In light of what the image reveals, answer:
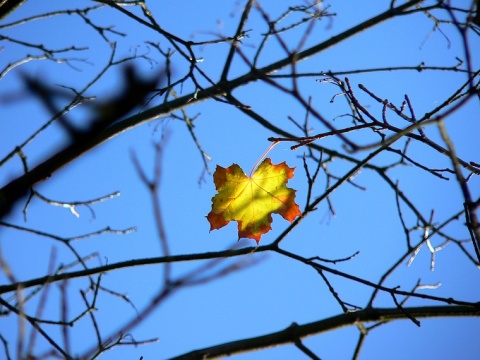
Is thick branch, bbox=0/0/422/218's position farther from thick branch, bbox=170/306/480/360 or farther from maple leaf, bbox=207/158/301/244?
thick branch, bbox=170/306/480/360

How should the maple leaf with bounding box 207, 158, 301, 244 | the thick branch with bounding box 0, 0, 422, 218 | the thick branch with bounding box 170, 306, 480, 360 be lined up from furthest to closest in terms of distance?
1. the thick branch with bounding box 0, 0, 422, 218
2. the maple leaf with bounding box 207, 158, 301, 244
3. the thick branch with bounding box 170, 306, 480, 360

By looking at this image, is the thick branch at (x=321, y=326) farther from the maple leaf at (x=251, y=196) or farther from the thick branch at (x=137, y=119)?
the thick branch at (x=137, y=119)

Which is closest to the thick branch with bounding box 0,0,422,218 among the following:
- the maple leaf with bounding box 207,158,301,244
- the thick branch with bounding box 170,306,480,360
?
the maple leaf with bounding box 207,158,301,244

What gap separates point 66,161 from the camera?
2.33 m

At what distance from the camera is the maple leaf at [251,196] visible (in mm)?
2049

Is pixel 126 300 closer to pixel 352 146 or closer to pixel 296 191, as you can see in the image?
pixel 296 191

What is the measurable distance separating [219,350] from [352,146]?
97cm

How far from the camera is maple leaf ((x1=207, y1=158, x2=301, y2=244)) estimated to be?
6.72ft

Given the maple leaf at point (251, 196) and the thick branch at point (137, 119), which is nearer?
the maple leaf at point (251, 196)

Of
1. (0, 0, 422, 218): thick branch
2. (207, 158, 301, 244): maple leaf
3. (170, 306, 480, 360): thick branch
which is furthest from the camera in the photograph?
(0, 0, 422, 218): thick branch

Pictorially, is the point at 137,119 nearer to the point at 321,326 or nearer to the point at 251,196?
the point at 251,196

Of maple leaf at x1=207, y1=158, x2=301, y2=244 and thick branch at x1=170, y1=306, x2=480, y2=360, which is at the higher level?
maple leaf at x1=207, y1=158, x2=301, y2=244

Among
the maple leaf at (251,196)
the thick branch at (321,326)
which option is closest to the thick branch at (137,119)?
the maple leaf at (251,196)

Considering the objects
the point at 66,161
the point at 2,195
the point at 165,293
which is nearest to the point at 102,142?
the point at 66,161
